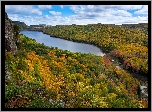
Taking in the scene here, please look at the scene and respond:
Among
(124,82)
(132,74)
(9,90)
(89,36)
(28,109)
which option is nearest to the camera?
(28,109)

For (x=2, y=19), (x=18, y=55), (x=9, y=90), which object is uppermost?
(x=2, y=19)

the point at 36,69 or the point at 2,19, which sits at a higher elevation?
the point at 2,19

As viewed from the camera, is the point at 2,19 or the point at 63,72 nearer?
the point at 2,19

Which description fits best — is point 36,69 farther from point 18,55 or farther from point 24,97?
point 24,97

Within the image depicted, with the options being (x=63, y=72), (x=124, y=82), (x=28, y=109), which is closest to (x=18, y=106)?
(x=28, y=109)

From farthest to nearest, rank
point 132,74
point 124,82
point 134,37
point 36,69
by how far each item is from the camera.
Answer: point 134,37 → point 132,74 → point 124,82 → point 36,69

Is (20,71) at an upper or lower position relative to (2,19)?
lower

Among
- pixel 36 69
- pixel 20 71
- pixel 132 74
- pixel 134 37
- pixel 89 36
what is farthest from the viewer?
pixel 89 36
